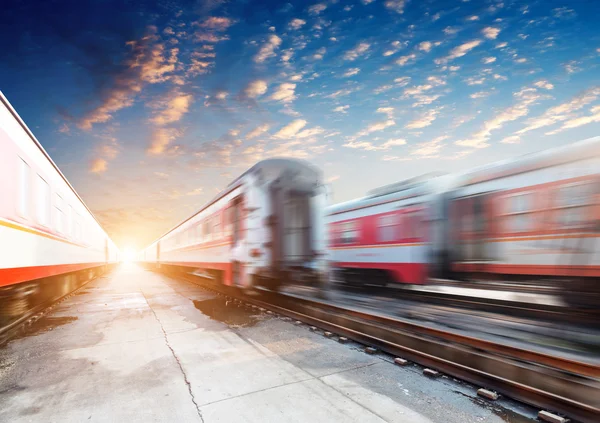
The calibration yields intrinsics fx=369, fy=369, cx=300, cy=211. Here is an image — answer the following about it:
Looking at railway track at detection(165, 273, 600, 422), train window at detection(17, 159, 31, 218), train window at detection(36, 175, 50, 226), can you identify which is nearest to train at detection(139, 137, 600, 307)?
railway track at detection(165, 273, 600, 422)

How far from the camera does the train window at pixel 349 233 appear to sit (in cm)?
1279

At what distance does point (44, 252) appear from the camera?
7336 mm

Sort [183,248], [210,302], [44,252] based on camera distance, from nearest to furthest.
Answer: [44,252] → [210,302] → [183,248]

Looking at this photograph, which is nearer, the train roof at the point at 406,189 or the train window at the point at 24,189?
the train window at the point at 24,189

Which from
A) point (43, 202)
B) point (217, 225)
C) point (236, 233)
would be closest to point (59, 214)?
point (43, 202)

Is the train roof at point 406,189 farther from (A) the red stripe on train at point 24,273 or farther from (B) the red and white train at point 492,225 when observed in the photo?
(A) the red stripe on train at point 24,273

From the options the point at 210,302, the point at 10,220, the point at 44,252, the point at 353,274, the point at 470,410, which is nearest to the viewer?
the point at 470,410

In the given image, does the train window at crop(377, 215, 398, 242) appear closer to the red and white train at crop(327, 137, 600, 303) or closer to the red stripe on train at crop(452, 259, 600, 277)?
the red and white train at crop(327, 137, 600, 303)

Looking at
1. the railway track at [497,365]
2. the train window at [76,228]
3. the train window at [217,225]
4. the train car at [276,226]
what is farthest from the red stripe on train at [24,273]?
the railway track at [497,365]

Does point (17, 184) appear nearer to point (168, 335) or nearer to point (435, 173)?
point (168, 335)

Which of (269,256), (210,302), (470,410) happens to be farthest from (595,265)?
(210,302)

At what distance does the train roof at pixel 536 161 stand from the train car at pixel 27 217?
30.6 feet

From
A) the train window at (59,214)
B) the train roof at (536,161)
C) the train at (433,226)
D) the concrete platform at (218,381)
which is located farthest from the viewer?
the train window at (59,214)

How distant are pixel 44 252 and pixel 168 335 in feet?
10.8
